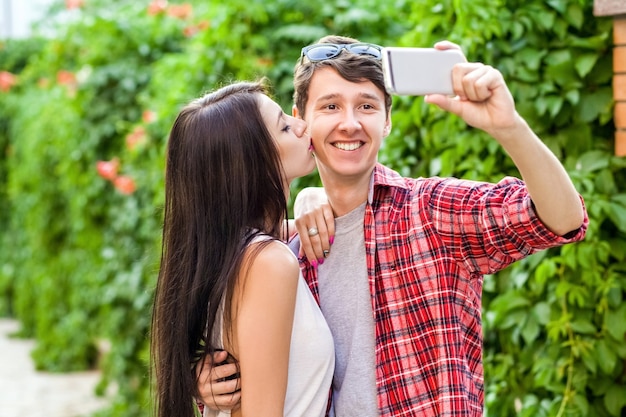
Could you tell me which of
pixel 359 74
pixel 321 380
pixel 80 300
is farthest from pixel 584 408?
pixel 80 300

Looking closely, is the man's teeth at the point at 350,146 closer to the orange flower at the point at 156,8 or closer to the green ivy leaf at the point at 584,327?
the green ivy leaf at the point at 584,327

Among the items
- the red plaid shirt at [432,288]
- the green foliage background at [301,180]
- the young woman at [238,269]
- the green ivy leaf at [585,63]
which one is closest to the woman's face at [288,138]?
the young woman at [238,269]

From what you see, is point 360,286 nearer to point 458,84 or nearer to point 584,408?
point 458,84

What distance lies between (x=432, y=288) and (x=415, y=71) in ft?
1.91

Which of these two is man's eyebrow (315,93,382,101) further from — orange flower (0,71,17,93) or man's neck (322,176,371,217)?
orange flower (0,71,17,93)

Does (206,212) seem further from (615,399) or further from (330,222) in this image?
(615,399)

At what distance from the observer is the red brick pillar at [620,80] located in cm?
280

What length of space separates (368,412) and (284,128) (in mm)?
711

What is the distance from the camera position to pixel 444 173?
123 inches

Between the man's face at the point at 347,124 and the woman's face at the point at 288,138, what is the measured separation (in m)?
0.03

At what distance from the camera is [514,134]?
1.69 m

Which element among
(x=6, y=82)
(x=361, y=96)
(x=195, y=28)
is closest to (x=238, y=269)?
(x=361, y=96)

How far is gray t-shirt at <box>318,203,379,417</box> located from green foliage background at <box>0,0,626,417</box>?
0.90 metres

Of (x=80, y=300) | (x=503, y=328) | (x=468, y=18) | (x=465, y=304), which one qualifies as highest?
(x=468, y=18)
